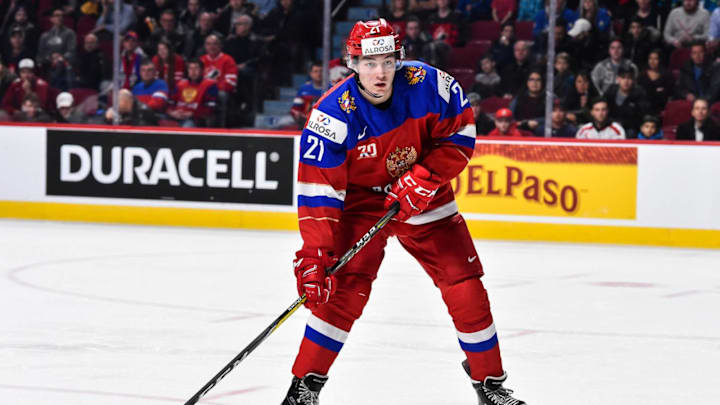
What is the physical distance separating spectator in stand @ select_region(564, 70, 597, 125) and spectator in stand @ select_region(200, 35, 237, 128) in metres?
3.05

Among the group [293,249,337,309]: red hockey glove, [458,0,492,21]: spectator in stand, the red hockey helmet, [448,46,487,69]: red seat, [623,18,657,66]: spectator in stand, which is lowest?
[293,249,337,309]: red hockey glove

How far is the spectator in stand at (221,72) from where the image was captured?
10539 millimetres

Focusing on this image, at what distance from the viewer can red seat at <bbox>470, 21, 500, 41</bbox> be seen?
34.0 feet

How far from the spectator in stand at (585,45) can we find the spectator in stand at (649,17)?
411mm

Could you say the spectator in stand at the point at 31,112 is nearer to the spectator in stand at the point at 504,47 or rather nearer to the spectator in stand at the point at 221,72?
the spectator in stand at the point at 221,72

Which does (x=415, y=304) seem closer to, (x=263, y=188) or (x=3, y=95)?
(x=263, y=188)

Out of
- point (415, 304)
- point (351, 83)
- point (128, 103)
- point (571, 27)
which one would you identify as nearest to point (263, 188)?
point (128, 103)

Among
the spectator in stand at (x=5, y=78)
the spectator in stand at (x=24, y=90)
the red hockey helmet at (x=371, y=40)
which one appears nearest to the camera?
the red hockey helmet at (x=371, y=40)

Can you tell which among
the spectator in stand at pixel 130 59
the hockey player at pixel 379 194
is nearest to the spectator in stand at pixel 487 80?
the spectator in stand at pixel 130 59

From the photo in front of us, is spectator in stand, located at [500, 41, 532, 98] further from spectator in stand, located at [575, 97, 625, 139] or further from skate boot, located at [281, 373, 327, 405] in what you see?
skate boot, located at [281, 373, 327, 405]

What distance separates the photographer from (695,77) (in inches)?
377

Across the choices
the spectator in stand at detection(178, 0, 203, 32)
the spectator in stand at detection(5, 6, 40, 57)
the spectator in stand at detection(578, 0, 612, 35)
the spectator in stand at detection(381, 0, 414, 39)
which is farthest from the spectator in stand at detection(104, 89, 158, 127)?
the spectator in stand at detection(578, 0, 612, 35)

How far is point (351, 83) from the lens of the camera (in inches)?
143

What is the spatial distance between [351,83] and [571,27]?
6.38m
